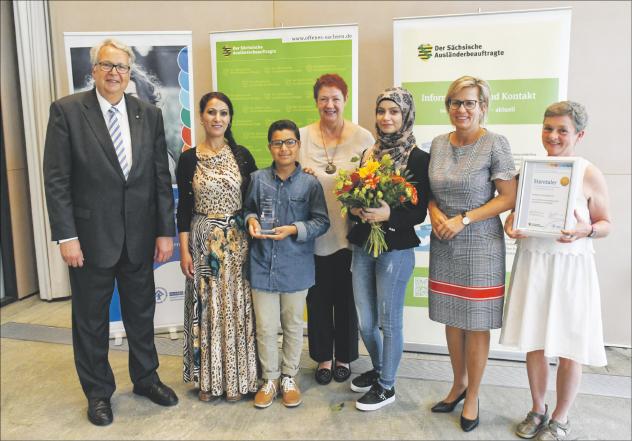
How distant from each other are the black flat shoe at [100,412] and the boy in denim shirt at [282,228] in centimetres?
95

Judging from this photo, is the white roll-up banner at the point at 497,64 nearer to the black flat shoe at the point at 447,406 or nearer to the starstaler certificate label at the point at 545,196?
the black flat shoe at the point at 447,406

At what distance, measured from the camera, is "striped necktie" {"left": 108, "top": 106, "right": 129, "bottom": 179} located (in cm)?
248

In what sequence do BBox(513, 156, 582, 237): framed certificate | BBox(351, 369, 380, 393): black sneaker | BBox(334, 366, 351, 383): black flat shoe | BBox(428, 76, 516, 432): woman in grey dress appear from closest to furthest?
BBox(513, 156, 582, 237): framed certificate, BBox(428, 76, 516, 432): woman in grey dress, BBox(351, 369, 380, 393): black sneaker, BBox(334, 366, 351, 383): black flat shoe

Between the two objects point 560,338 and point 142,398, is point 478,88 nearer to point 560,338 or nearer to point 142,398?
point 560,338

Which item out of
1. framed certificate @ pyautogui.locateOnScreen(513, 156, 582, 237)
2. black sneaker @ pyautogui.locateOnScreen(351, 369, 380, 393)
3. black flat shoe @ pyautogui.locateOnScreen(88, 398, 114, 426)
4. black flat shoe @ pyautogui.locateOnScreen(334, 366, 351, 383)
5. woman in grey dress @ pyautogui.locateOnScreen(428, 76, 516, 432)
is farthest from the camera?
black flat shoe @ pyautogui.locateOnScreen(334, 366, 351, 383)

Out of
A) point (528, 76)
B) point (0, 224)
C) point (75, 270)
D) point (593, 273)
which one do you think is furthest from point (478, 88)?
point (0, 224)

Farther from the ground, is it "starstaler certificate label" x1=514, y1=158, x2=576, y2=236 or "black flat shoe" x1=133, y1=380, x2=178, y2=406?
"starstaler certificate label" x1=514, y1=158, x2=576, y2=236

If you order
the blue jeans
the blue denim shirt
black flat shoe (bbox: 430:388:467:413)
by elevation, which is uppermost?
the blue denim shirt

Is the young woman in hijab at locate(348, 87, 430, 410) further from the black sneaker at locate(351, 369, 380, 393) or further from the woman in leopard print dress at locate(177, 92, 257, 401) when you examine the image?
the woman in leopard print dress at locate(177, 92, 257, 401)

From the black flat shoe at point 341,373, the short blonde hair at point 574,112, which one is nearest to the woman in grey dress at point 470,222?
the short blonde hair at point 574,112

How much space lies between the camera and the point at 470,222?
2.30 metres

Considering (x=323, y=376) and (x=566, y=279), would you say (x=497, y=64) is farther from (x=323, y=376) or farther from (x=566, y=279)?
(x=323, y=376)

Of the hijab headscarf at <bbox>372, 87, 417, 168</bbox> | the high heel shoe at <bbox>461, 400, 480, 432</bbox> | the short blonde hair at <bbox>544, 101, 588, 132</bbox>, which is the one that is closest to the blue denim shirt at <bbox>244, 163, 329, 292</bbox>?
the hijab headscarf at <bbox>372, 87, 417, 168</bbox>

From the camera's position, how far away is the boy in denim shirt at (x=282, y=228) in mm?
2562
